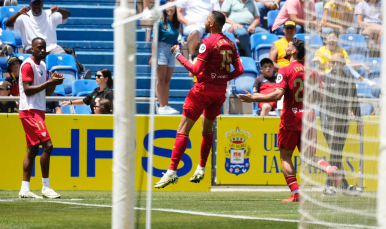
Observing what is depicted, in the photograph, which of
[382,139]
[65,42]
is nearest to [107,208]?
[382,139]

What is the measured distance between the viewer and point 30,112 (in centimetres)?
911

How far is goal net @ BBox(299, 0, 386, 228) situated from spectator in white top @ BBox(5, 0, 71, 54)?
8805mm

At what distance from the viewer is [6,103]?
455 inches

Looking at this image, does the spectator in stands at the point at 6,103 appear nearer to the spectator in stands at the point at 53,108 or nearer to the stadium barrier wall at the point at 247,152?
the spectator in stands at the point at 53,108

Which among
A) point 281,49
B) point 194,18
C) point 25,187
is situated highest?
point 194,18

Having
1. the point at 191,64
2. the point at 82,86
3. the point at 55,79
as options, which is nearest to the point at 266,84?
the point at 82,86

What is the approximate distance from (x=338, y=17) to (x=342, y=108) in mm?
1107

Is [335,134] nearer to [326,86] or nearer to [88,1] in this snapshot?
[326,86]

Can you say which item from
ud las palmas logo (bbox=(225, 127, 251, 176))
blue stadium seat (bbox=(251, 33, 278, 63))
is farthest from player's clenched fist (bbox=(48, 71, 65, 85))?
blue stadium seat (bbox=(251, 33, 278, 63))

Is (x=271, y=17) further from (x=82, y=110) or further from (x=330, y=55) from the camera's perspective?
(x=330, y=55)

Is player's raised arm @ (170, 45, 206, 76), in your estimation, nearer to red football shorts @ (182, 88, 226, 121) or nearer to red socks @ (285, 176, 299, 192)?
red football shorts @ (182, 88, 226, 121)

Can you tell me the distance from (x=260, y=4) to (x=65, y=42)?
4893mm

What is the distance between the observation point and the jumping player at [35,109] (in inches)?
355

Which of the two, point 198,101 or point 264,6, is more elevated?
point 264,6
